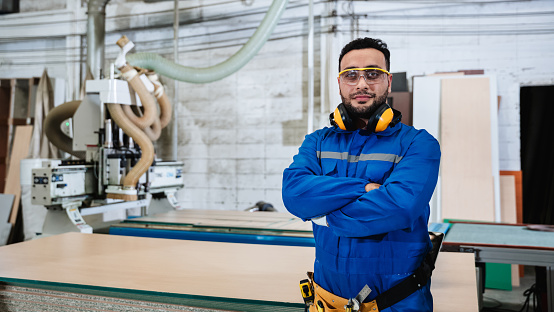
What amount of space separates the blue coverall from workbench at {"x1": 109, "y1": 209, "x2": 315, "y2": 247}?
143cm

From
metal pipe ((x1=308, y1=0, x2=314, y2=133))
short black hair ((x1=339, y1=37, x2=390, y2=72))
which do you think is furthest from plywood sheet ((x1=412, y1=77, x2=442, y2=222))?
short black hair ((x1=339, y1=37, x2=390, y2=72))

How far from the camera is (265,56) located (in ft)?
18.3

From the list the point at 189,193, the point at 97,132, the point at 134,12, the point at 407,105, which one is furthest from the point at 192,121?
the point at 407,105

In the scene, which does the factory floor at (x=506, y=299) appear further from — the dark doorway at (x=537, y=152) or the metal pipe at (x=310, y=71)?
the metal pipe at (x=310, y=71)

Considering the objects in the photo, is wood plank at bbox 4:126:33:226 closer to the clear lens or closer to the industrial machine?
the industrial machine

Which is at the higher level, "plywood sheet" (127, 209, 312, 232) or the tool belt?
the tool belt

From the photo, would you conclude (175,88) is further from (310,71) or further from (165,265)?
(165,265)

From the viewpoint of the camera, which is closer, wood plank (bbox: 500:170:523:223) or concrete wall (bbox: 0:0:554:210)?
wood plank (bbox: 500:170:523:223)

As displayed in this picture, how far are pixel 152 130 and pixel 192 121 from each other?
Answer: 202 cm

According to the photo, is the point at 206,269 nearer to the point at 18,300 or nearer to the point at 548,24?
the point at 18,300

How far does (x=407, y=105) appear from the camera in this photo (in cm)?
474

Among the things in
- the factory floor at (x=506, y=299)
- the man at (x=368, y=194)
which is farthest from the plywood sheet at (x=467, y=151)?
the man at (x=368, y=194)

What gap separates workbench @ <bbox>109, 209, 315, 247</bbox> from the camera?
2.81m

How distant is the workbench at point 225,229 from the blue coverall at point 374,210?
143 centimetres
